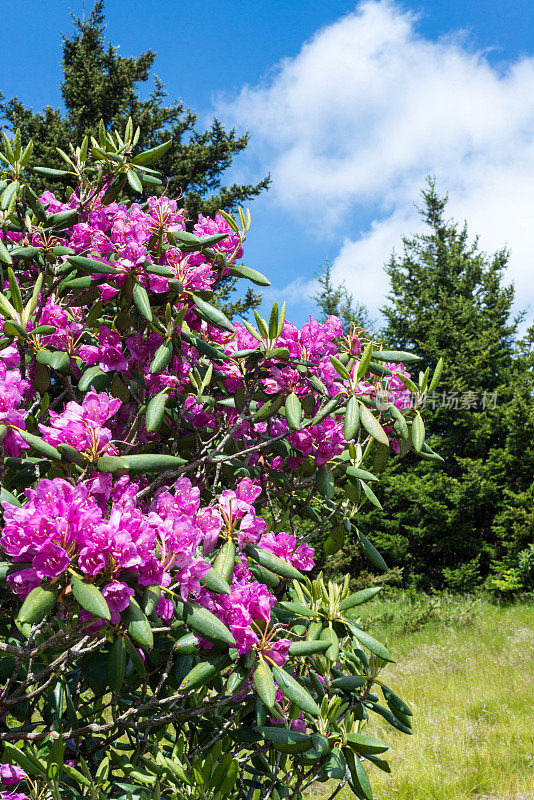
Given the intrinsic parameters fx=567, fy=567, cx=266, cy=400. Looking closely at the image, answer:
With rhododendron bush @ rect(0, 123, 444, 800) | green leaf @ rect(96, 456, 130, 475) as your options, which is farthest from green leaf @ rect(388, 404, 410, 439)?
green leaf @ rect(96, 456, 130, 475)

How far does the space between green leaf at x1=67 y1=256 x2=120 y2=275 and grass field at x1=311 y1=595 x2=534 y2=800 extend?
3.49m

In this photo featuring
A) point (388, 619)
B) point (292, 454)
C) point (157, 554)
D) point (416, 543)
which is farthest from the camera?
point (416, 543)

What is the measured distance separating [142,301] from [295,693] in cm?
101

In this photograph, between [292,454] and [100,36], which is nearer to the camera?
[292,454]

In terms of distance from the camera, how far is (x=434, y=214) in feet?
50.9

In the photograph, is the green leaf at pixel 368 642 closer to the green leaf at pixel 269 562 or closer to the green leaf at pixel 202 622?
the green leaf at pixel 269 562

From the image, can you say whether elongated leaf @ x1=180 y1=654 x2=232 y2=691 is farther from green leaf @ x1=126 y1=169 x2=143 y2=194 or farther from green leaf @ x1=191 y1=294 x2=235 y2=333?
green leaf @ x1=126 y1=169 x2=143 y2=194

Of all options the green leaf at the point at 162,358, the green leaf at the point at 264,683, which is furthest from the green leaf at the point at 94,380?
the green leaf at the point at 264,683

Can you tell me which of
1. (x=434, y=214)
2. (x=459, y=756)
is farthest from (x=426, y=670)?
(x=434, y=214)

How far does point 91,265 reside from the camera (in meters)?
1.49

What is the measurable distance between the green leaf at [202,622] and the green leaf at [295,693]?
21cm

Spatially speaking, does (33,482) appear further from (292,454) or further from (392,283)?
(392,283)

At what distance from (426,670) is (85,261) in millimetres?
6142

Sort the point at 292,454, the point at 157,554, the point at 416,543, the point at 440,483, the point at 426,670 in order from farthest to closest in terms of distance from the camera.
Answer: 1. the point at 416,543
2. the point at 440,483
3. the point at 426,670
4. the point at 292,454
5. the point at 157,554
